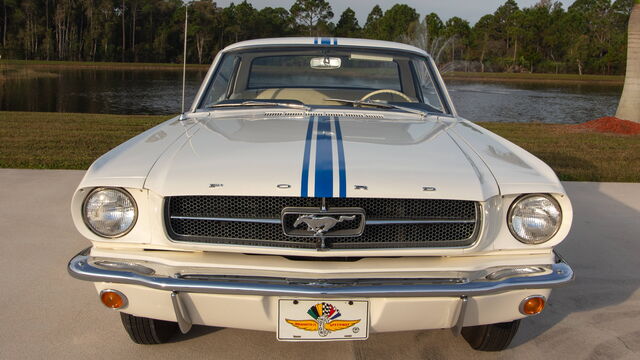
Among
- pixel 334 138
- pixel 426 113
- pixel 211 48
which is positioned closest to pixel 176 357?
pixel 334 138

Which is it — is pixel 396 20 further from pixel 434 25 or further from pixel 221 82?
pixel 221 82

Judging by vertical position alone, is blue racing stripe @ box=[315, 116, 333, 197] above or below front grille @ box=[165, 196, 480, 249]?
above

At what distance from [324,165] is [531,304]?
0.94m

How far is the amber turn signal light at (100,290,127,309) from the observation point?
7.39 ft

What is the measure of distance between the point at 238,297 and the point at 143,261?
39 centimetres

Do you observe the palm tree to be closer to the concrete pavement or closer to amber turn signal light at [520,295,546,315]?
the concrete pavement

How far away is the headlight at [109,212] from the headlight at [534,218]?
55.8 inches

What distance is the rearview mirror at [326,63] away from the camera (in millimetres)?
3811

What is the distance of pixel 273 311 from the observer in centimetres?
216

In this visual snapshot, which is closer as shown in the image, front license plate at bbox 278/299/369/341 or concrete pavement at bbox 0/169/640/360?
front license plate at bbox 278/299/369/341

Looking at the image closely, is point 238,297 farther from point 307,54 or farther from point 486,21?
point 486,21

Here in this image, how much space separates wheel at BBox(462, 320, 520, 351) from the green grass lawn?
14.5 ft

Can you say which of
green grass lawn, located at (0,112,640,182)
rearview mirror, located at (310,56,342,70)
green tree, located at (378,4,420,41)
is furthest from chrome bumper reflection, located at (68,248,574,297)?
green tree, located at (378,4,420,41)

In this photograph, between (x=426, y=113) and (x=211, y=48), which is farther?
(x=211, y=48)
